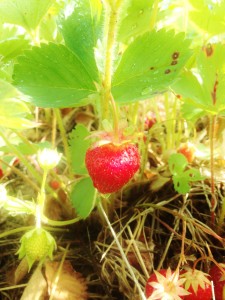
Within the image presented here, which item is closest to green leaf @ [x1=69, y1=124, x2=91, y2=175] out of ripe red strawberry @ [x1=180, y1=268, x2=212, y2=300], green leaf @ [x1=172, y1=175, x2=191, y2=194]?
green leaf @ [x1=172, y1=175, x2=191, y2=194]

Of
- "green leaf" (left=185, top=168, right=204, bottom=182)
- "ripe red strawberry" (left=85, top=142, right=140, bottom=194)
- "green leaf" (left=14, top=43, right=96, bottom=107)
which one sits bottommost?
"green leaf" (left=185, top=168, right=204, bottom=182)

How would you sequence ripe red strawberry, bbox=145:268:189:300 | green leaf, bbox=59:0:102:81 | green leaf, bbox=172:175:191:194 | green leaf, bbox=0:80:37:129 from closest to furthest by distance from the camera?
green leaf, bbox=0:80:37:129 → ripe red strawberry, bbox=145:268:189:300 → green leaf, bbox=59:0:102:81 → green leaf, bbox=172:175:191:194

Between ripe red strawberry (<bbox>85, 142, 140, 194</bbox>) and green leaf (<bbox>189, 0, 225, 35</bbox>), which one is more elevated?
green leaf (<bbox>189, 0, 225, 35</bbox>)

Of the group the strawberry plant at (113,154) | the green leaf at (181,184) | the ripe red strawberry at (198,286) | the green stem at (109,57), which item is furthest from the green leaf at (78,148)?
the ripe red strawberry at (198,286)

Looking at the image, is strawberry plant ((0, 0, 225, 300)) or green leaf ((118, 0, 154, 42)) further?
green leaf ((118, 0, 154, 42))

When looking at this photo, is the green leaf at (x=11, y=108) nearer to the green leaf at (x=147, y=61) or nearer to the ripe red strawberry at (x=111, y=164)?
the ripe red strawberry at (x=111, y=164)

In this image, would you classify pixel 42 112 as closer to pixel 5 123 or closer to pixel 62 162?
pixel 62 162

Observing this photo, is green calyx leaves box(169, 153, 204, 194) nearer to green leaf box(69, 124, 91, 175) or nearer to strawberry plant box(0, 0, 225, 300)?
strawberry plant box(0, 0, 225, 300)

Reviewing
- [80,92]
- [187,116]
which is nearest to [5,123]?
[80,92]
